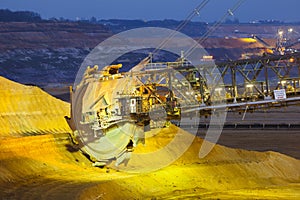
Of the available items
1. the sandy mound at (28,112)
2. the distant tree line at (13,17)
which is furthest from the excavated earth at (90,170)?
the distant tree line at (13,17)

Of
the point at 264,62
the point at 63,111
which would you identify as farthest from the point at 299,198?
the point at 63,111

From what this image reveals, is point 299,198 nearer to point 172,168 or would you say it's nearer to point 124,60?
point 172,168

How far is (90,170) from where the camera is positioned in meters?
31.9

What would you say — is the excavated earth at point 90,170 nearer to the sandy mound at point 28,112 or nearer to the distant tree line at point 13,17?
the sandy mound at point 28,112

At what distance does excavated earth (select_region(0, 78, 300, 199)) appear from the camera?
26.7m

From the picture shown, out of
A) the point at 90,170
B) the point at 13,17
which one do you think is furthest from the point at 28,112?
the point at 13,17

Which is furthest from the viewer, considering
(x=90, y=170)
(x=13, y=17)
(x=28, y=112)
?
(x=13, y=17)

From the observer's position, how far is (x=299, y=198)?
27.1 metres

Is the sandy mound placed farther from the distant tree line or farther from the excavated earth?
the distant tree line

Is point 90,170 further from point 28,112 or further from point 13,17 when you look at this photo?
point 13,17

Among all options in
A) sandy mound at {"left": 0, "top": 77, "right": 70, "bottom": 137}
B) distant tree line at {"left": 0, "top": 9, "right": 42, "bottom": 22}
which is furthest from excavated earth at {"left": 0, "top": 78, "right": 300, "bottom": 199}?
distant tree line at {"left": 0, "top": 9, "right": 42, "bottom": 22}

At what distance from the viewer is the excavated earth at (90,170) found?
87.5 ft

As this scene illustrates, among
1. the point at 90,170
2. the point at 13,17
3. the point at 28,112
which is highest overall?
the point at 13,17

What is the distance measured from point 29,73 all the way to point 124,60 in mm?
20484
